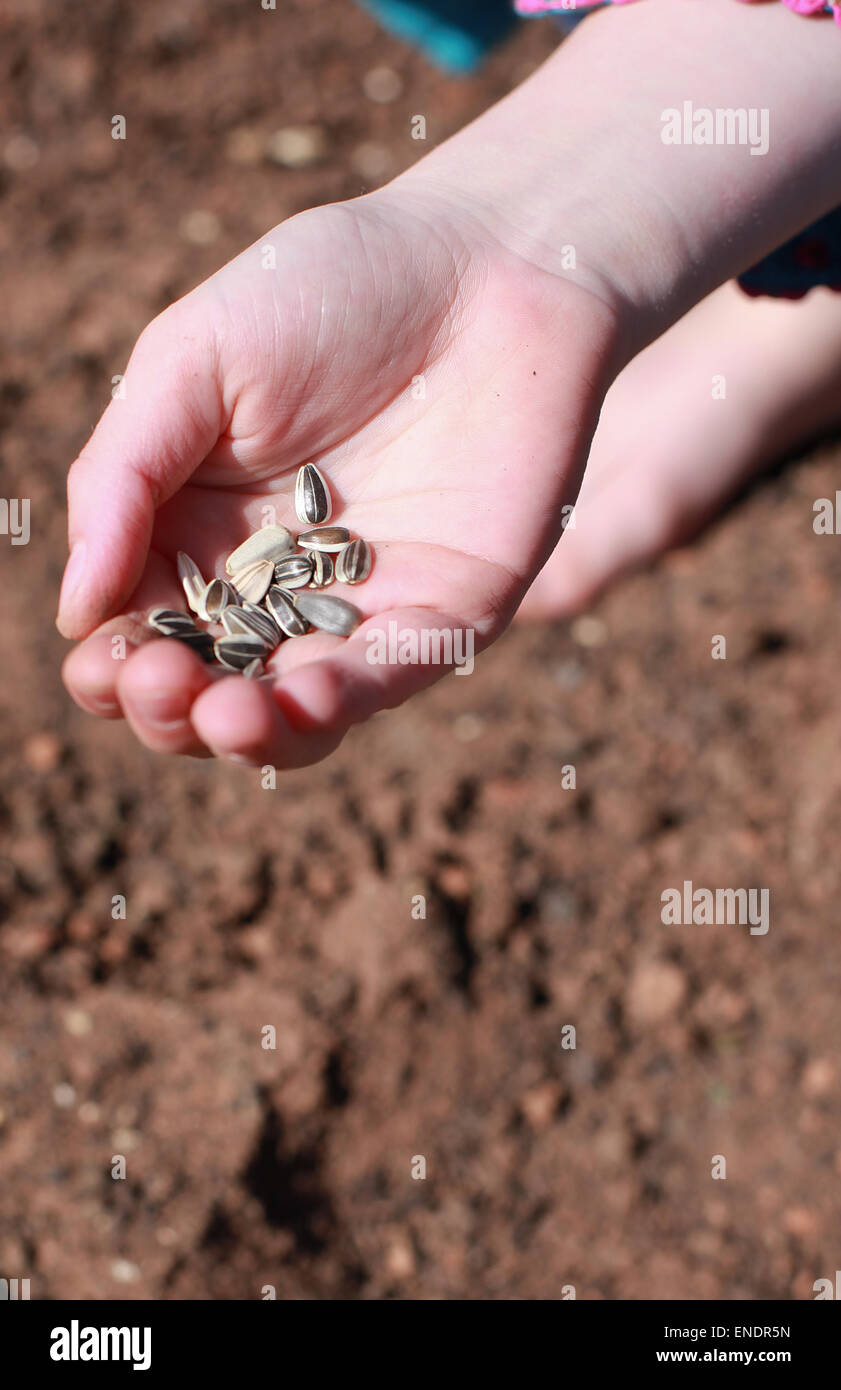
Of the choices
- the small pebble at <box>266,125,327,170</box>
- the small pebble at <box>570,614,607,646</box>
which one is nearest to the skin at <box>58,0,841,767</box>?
the small pebble at <box>570,614,607,646</box>

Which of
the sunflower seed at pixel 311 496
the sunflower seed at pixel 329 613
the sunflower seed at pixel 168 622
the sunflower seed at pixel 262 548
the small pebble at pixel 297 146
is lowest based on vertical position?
the sunflower seed at pixel 168 622

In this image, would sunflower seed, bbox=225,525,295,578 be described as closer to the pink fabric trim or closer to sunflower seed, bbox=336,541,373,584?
sunflower seed, bbox=336,541,373,584

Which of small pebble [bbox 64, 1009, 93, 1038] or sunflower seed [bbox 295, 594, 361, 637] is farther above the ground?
sunflower seed [bbox 295, 594, 361, 637]

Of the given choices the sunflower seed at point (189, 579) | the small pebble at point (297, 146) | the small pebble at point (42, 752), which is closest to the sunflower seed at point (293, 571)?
the sunflower seed at point (189, 579)

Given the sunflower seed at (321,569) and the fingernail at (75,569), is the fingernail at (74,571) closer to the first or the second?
the fingernail at (75,569)

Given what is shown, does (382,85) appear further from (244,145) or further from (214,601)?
(214,601)

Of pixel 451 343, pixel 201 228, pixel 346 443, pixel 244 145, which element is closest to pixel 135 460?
pixel 346 443
